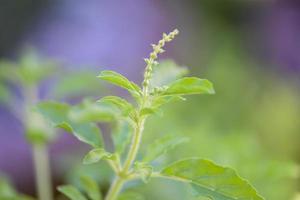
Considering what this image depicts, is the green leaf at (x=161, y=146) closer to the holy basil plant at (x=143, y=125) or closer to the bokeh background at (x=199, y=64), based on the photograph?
the holy basil plant at (x=143, y=125)

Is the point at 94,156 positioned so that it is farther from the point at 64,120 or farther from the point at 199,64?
the point at 199,64

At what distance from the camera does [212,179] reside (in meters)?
0.48

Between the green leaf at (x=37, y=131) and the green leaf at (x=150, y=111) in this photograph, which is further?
the green leaf at (x=37, y=131)

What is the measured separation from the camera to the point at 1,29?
198cm

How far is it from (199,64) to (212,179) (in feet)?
3.63

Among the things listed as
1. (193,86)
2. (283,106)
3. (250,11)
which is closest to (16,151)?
(283,106)

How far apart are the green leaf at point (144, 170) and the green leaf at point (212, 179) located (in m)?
0.03

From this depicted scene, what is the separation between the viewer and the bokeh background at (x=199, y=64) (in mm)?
876

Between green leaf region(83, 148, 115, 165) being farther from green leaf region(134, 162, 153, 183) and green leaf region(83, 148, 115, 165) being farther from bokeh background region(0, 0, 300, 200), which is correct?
bokeh background region(0, 0, 300, 200)

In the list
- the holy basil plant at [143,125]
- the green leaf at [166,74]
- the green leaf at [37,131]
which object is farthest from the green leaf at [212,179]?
the green leaf at [37,131]

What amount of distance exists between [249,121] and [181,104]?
14cm

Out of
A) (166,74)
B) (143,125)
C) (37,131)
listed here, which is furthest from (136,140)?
(37,131)

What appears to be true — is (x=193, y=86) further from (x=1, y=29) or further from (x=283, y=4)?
(x=1, y=29)

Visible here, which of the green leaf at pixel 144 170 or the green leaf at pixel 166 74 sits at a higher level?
the green leaf at pixel 166 74
